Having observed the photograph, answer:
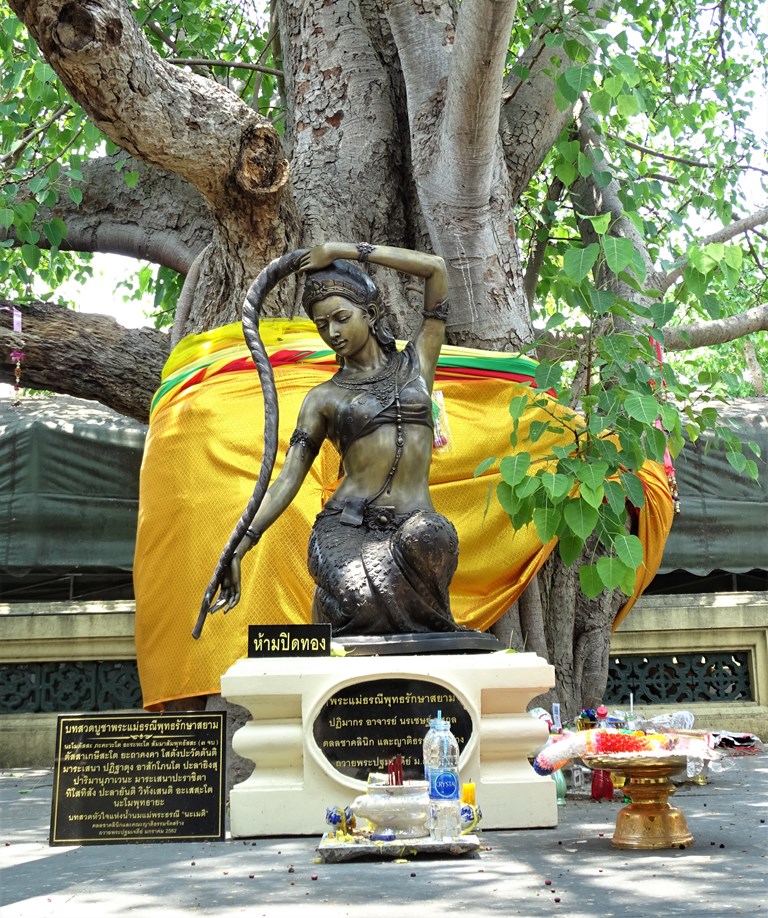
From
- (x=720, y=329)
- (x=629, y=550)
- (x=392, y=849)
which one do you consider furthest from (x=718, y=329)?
(x=392, y=849)

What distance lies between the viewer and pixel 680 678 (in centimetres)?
861

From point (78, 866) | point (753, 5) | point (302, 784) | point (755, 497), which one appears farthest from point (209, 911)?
point (753, 5)

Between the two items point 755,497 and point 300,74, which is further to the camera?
point 755,497

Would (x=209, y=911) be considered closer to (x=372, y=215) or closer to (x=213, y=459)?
(x=213, y=459)

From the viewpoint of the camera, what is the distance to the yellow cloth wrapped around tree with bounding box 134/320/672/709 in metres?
5.87

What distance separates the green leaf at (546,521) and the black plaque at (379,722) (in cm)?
94

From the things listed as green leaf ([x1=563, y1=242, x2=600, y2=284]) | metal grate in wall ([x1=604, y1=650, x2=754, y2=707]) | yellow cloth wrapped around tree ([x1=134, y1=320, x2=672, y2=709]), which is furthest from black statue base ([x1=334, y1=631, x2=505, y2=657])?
metal grate in wall ([x1=604, y1=650, x2=754, y2=707])

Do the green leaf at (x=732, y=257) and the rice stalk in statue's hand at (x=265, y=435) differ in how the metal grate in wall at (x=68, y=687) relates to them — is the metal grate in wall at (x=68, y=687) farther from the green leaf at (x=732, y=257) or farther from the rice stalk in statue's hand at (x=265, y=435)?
the green leaf at (x=732, y=257)

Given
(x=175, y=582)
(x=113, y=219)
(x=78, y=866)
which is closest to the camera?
(x=78, y=866)

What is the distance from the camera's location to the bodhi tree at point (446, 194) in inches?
203

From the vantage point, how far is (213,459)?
19.9ft

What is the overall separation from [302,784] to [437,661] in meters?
0.69

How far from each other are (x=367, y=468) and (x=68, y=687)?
4257 mm

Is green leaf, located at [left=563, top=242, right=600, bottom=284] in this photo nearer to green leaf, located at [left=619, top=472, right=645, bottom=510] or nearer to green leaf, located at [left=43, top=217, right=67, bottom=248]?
green leaf, located at [left=619, top=472, right=645, bottom=510]
